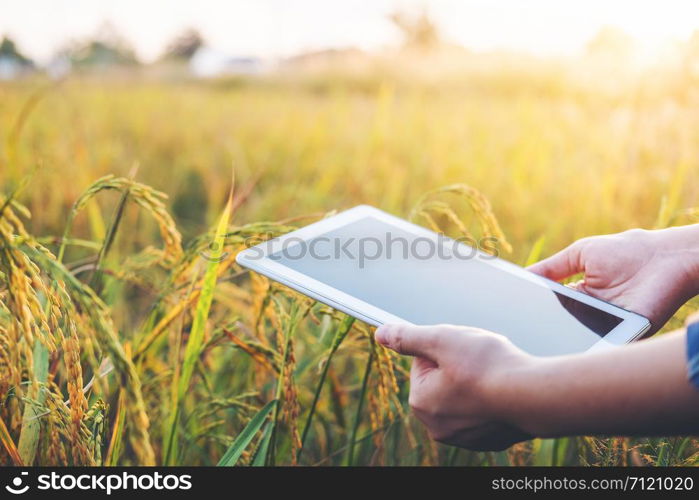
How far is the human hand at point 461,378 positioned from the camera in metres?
0.82

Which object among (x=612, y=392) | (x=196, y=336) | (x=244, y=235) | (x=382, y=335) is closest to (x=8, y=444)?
(x=196, y=336)

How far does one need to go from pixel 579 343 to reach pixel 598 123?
9.67ft

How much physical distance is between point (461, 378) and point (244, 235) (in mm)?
493

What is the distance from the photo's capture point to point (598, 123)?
3.66m

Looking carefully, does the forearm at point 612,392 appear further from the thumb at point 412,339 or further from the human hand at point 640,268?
the human hand at point 640,268

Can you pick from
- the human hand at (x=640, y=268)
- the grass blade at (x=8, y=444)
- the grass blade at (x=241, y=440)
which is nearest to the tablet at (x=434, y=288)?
the human hand at (x=640, y=268)

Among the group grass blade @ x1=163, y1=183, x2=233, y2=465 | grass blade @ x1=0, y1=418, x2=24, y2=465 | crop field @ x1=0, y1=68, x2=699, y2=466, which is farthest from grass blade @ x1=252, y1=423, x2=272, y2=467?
grass blade @ x1=0, y1=418, x2=24, y2=465

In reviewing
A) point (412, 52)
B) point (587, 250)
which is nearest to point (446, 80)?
point (412, 52)

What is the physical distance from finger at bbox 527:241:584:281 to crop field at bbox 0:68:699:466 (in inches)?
1.6

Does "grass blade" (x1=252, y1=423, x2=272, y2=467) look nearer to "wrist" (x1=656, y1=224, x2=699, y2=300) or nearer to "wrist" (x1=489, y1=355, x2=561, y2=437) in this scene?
"wrist" (x1=489, y1=355, x2=561, y2=437)

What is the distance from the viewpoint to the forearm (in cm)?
70

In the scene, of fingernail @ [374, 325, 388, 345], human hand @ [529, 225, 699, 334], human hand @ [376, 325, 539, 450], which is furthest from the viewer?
human hand @ [529, 225, 699, 334]
